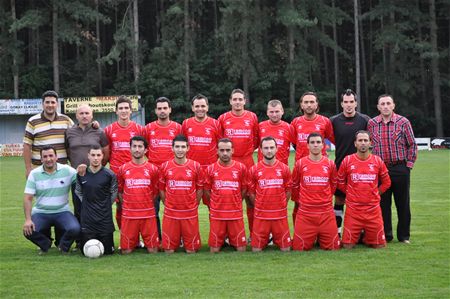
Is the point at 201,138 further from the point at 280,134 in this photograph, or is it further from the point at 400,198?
the point at 400,198

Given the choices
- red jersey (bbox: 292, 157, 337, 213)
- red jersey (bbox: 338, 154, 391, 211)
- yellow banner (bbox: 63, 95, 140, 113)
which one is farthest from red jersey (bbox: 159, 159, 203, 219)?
yellow banner (bbox: 63, 95, 140, 113)

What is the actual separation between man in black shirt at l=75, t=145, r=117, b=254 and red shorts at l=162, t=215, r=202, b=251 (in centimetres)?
70

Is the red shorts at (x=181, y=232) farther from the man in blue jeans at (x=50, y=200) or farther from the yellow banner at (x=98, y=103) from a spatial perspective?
the yellow banner at (x=98, y=103)

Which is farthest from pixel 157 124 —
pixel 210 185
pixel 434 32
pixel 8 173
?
pixel 434 32

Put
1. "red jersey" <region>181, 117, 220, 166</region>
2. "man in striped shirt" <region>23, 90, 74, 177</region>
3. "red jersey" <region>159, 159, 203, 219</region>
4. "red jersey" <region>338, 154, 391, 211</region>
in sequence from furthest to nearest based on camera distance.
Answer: "red jersey" <region>181, 117, 220, 166</region>, "man in striped shirt" <region>23, 90, 74, 177</region>, "red jersey" <region>338, 154, 391, 211</region>, "red jersey" <region>159, 159, 203, 219</region>

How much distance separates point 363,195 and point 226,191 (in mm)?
1794

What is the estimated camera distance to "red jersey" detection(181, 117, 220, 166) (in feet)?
34.0

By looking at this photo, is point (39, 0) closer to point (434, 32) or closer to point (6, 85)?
point (6, 85)

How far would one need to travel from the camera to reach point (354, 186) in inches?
384

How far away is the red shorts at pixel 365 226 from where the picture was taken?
9.71 metres

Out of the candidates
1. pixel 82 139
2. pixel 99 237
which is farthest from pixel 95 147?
pixel 99 237

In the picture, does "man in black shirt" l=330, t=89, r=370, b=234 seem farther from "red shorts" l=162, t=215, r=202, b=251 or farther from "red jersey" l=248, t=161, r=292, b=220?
"red shorts" l=162, t=215, r=202, b=251

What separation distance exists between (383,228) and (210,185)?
241cm

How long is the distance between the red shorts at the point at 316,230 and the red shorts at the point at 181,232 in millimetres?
1305
